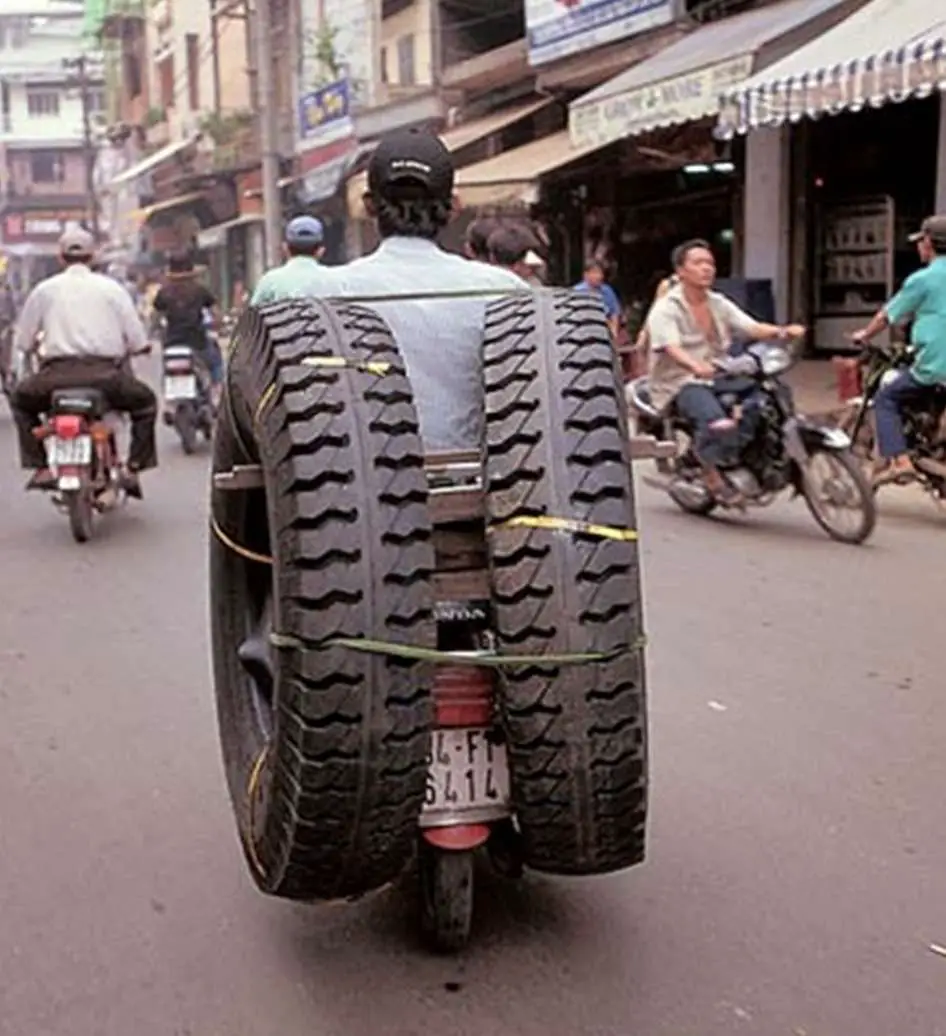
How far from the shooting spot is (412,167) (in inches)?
146

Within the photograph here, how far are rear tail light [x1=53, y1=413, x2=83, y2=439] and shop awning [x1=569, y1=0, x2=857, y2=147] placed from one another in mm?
6838

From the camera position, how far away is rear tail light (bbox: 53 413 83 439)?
8.34 metres

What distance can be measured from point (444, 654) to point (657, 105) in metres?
12.0

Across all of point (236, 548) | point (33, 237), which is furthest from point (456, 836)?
point (33, 237)

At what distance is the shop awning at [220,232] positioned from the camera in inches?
1405

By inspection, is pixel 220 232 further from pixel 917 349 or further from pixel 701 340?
pixel 917 349

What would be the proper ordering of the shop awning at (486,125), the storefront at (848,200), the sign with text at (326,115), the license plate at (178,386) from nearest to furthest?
the license plate at (178,386) < the storefront at (848,200) < the shop awning at (486,125) < the sign with text at (326,115)

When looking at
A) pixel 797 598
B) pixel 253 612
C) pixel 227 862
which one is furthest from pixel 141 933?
pixel 797 598

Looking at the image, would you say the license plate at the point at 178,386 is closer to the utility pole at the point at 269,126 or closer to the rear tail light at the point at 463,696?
the rear tail light at the point at 463,696

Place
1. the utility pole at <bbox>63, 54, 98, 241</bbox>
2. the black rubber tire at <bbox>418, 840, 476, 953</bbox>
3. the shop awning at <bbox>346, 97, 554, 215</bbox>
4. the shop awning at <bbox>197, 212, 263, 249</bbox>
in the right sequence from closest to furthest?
the black rubber tire at <bbox>418, 840, 476, 953</bbox> → the shop awning at <bbox>346, 97, 554, 215</bbox> → the shop awning at <bbox>197, 212, 263, 249</bbox> → the utility pole at <bbox>63, 54, 98, 241</bbox>

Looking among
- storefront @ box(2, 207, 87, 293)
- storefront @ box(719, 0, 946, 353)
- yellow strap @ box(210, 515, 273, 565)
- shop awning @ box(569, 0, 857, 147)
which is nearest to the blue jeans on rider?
storefront @ box(719, 0, 946, 353)

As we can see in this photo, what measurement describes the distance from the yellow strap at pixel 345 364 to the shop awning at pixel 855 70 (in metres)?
8.23

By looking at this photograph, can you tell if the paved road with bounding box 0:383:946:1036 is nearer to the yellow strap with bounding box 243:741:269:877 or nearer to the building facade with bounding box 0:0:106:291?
the yellow strap with bounding box 243:741:269:877

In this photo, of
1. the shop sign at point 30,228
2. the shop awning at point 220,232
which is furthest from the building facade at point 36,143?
the shop awning at point 220,232
